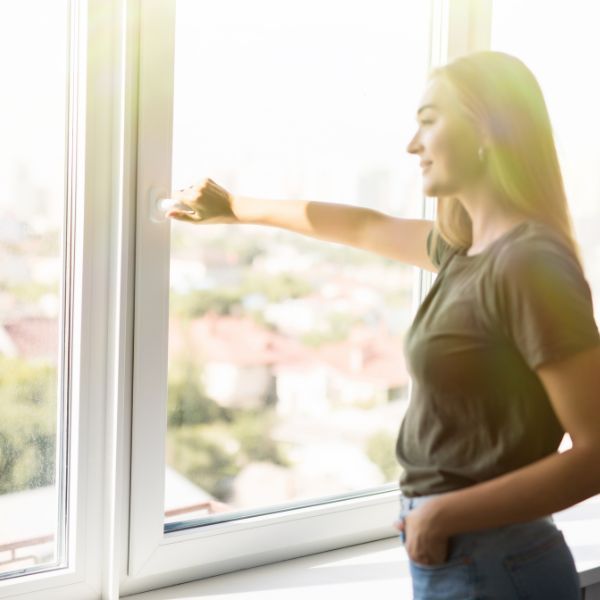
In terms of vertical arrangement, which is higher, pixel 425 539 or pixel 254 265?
pixel 254 265

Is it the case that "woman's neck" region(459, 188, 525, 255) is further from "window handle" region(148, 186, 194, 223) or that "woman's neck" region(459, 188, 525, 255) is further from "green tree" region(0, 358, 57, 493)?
"green tree" region(0, 358, 57, 493)

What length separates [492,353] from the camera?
3.48 feet

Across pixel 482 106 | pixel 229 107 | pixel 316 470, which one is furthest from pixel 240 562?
pixel 482 106

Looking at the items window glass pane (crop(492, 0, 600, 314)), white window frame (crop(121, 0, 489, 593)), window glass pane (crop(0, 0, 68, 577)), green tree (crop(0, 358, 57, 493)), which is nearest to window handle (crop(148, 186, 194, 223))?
white window frame (crop(121, 0, 489, 593))

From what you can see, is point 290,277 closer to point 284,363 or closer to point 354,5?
point 284,363

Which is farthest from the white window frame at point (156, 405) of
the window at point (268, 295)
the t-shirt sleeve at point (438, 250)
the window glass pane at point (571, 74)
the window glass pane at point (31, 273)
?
the window glass pane at point (571, 74)

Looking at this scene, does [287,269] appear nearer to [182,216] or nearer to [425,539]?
[182,216]

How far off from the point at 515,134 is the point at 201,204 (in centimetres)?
57

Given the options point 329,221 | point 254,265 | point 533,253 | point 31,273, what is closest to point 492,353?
point 533,253

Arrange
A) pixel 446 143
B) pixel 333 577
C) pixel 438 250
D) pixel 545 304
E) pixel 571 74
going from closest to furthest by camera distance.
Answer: pixel 545 304, pixel 446 143, pixel 438 250, pixel 333 577, pixel 571 74

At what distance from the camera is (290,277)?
1.64 m

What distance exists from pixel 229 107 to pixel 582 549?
1154 millimetres

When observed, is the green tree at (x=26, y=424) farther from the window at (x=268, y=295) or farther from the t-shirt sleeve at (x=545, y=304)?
the t-shirt sleeve at (x=545, y=304)

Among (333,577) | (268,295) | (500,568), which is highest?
(268,295)
